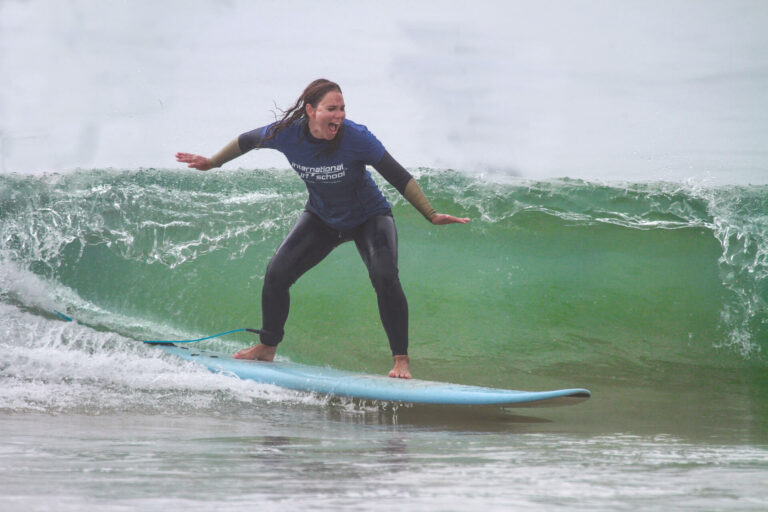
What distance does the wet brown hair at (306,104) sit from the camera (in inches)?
144

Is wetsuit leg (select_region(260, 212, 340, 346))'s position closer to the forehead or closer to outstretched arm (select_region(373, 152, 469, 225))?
outstretched arm (select_region(373, 152, 469, 225))

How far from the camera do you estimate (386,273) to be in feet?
12.3

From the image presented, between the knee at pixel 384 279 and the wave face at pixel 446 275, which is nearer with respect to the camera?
the knee at pixel 384 279

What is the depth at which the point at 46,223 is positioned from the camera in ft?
26.0

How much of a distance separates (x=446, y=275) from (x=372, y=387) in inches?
115

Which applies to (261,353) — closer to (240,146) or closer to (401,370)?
(401,370)

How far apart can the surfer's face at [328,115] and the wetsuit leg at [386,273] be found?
1.72ft

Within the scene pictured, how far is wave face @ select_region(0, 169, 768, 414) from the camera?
5.39m

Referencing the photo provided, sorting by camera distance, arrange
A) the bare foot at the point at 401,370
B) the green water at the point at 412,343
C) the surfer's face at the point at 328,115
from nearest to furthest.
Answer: the green water at the point at 412,343
the surfer's face at the point at 328,115
the bare foot at the point at 401,370

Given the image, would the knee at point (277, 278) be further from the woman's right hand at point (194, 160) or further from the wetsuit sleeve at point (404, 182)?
the wetsuit sleeve at point (404, 182)

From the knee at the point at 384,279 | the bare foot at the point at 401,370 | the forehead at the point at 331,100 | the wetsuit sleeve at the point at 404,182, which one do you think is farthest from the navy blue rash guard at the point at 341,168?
the bare foot at the point at 401,370

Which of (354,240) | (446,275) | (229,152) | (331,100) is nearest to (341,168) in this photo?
(331,100)

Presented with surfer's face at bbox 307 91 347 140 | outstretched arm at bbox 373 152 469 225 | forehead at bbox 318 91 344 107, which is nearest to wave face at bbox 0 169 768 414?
outstretched arm at bbox 373 152 469 225

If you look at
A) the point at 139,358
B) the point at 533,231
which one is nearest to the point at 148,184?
the point at 533,231
